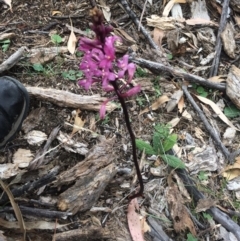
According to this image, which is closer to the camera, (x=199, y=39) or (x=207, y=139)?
(x=207, y=139)

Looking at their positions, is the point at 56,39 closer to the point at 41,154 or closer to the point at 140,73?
the point at 140,73

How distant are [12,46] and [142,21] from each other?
840 mm

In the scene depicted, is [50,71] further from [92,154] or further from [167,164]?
[167,164]

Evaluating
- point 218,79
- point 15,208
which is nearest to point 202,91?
point 218,79

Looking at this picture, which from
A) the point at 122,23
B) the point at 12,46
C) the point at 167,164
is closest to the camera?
the point at 167,164

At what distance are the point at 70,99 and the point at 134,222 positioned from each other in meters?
0.75

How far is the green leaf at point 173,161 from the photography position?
2.40 m

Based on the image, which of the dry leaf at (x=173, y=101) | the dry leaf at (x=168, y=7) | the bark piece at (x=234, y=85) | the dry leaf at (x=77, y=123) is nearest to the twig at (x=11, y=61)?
the dry leaf at (x=77, y=123)

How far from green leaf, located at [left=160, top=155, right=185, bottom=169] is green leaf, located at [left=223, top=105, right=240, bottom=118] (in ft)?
1.63

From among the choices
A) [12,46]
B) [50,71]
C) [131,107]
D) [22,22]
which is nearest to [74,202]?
[131,107]

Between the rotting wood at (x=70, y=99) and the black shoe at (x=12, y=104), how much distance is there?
92 mm

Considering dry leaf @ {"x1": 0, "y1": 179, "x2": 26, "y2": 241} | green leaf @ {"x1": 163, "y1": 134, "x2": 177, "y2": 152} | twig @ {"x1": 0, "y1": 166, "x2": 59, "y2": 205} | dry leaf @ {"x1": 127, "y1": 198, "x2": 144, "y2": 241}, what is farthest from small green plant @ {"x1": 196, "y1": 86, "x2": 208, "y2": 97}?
dry leaf @ {"x1": 0, "y1": 179, "x2": 26, "y2": 241}

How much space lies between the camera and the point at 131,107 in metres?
2.66

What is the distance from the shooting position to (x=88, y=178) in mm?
2285
